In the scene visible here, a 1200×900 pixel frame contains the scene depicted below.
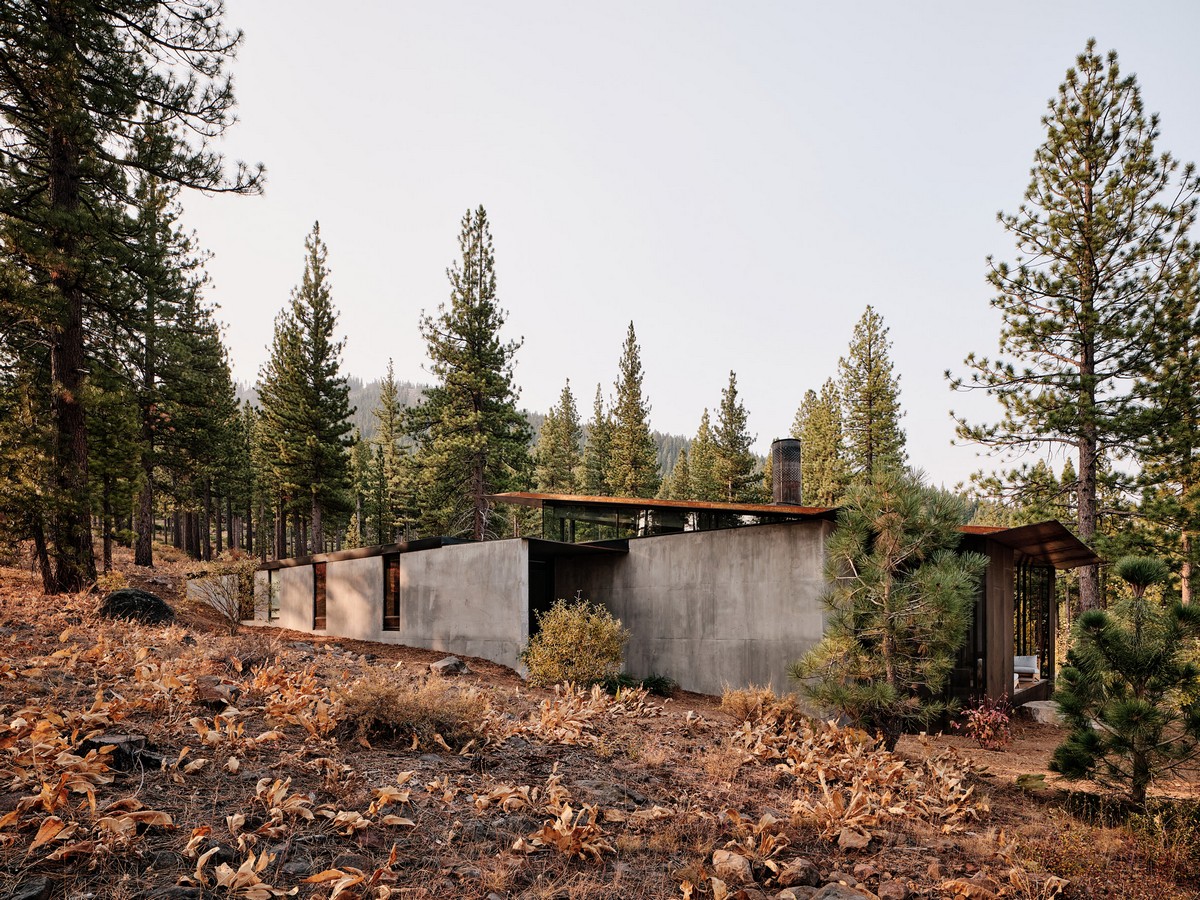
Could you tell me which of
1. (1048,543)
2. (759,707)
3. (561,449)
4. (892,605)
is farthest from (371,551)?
(561,449)

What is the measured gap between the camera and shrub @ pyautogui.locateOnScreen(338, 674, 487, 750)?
20.0ft

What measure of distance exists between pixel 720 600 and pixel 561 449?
31149 millimetres

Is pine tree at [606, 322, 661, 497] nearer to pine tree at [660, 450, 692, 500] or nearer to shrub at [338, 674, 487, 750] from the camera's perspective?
pine tree at [660, 450, 692, 500]

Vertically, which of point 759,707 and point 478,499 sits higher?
point 478,499

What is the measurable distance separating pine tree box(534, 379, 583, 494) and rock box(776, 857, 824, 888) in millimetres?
34284

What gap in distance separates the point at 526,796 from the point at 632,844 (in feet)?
2.95

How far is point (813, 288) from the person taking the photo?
47.4 ft

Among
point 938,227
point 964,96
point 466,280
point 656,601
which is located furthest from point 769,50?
point 466,280

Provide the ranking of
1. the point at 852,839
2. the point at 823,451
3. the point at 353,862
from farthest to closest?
the point at 823,451, the point at 852,839, the point at 353,862

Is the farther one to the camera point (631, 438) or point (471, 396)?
point (631, 438)

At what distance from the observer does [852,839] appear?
5453 millimetres

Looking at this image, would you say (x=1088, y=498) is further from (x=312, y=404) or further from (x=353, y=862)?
(x=312, y=404)

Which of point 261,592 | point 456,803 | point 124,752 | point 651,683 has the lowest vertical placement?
point 651,683

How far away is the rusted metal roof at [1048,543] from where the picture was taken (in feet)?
34.2
